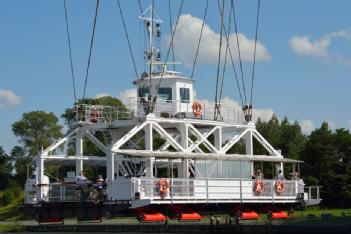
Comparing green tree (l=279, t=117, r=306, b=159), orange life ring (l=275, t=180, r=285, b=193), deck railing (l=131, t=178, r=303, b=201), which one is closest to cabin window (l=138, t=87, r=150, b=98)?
deck railing (l=131, t=178, r=303, b=201)

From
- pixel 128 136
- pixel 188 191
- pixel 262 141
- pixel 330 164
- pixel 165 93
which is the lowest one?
pixel 188 191

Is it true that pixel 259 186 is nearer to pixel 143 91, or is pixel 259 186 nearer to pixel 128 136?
pixel 128 136

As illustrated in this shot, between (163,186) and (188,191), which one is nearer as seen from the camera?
(163,186)

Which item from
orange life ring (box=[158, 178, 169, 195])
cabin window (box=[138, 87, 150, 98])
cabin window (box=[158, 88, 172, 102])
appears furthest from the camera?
cabin window (box=[138, 87, 150, 98])

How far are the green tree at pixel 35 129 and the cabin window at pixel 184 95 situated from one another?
7074 cm

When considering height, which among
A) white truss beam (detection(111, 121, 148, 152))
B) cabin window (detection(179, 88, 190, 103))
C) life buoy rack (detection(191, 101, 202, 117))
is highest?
cabin window (detection(179, 88, 190, 103))

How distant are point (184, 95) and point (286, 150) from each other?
43.4m

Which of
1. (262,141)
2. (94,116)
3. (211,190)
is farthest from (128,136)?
(262,141)

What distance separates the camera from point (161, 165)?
5356cm

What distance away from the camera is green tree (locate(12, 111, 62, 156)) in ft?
392

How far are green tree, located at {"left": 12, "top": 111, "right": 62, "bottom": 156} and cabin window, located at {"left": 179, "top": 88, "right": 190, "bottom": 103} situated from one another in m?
70.7

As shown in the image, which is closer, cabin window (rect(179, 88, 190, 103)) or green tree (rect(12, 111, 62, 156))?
cabin window (rect(179, 88, 190, 103))

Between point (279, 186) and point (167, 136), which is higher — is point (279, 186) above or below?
below

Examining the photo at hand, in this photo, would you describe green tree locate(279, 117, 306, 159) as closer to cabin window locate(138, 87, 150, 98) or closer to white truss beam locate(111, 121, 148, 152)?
cabin window locate(138, 87, 150, 98)
